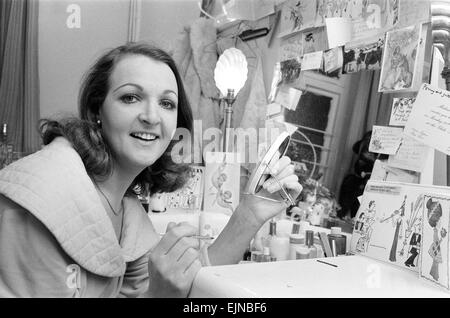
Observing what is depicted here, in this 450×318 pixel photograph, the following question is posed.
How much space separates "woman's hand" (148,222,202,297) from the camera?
609 mm

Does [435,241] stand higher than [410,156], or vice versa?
[410,156]

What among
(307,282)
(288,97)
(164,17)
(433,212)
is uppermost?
(164,17)

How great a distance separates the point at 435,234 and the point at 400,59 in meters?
0.48

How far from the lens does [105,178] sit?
849 mm

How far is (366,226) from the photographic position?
2.79 feet

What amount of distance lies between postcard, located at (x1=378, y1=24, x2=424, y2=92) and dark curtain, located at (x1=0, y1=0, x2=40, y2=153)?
1297 mm

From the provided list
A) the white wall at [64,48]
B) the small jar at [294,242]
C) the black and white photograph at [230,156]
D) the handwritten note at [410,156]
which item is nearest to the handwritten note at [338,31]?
the black and white photograph at [230,156]

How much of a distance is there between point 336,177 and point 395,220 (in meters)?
0.35

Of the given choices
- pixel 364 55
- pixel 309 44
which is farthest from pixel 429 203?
pixel 309 44

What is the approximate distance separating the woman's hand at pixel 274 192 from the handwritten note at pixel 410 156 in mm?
243

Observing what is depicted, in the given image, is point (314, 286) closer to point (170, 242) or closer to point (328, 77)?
point (170, 242)

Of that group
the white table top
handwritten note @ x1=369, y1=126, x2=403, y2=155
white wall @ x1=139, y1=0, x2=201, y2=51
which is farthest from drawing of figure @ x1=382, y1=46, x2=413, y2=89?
→ white wall @ x1=139, y1=0, x2=201, y2=51

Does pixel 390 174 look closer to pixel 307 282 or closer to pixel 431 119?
pixel 431 119

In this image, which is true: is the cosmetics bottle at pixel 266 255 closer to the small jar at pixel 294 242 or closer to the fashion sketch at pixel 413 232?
the small jar at pixel 294 242
